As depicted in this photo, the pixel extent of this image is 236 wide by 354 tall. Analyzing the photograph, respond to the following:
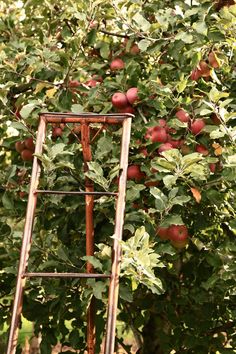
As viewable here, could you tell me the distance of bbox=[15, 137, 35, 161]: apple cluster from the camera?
328cm

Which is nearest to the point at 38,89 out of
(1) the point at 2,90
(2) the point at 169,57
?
(1) the point at 2,90

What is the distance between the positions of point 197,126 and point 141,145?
24 cm

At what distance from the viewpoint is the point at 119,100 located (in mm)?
3002

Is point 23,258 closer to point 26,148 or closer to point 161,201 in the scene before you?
point 161,201

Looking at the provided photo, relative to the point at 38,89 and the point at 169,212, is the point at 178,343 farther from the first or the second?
the point at 38,89

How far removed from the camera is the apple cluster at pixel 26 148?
3283 mm

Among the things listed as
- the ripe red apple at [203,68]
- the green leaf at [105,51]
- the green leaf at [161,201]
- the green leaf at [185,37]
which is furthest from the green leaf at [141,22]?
the green leaf at [161,201]

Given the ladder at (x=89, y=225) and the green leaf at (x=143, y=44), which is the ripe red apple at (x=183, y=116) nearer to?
the green leaf at (x=143, y=44)

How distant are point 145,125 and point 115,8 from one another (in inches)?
22.8

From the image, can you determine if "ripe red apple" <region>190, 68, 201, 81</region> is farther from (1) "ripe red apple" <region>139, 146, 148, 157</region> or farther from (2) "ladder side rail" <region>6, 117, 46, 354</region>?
(2) "ladder side rail" <region>6, 117, 46, 354</region>

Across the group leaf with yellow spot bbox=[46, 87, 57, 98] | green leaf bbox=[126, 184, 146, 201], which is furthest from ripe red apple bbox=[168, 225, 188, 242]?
leaf with yellow spot bbox=[46, 87, 57, 98]

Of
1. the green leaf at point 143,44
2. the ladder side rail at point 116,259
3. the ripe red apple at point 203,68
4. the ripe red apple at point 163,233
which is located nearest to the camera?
the ladder side rail at point 116,259

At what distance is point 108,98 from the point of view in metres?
3.19

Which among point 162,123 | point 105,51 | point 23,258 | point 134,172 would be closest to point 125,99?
point 162,123
